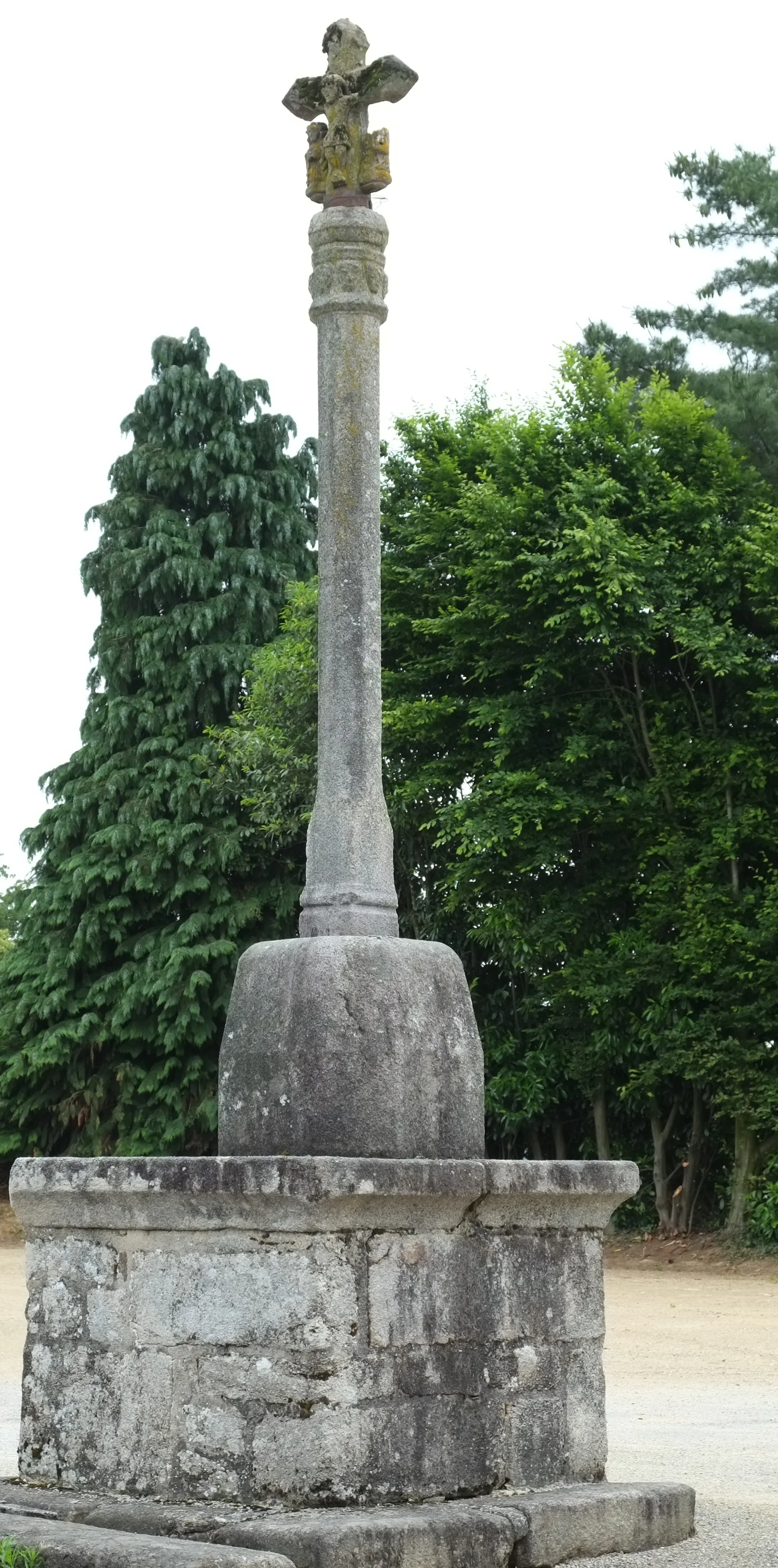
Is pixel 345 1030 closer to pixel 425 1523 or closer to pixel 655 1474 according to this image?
pixel 425 1523

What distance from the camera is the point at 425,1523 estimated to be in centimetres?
517

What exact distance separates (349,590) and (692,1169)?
573 inches

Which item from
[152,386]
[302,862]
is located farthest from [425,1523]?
[152,386]

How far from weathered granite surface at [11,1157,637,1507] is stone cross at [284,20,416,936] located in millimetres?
1006

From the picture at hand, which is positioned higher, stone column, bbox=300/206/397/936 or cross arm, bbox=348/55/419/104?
cross arm, bbox=348/55/419/104

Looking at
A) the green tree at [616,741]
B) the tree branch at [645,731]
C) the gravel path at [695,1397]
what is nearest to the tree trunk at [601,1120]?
the green tree at [616,741]

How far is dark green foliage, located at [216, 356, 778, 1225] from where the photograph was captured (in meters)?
18.6

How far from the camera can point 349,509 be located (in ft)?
21.2

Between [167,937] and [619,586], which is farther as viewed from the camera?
[167,937]

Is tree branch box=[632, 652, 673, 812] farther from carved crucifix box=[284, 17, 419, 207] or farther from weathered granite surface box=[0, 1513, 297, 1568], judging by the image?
weathered granite surface box=[0, 1513, 297, 1568]

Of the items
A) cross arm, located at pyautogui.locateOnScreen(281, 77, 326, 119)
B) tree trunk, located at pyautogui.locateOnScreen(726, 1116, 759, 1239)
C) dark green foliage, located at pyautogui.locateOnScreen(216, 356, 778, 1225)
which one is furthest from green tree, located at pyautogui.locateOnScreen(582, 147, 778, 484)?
cross arm, located at pyautogui.locateOnScreen(281, 77, 326, 119)

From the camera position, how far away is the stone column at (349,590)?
6.17 metres

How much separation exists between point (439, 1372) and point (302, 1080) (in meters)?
0.93

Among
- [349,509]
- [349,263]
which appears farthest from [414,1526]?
[349,263]
